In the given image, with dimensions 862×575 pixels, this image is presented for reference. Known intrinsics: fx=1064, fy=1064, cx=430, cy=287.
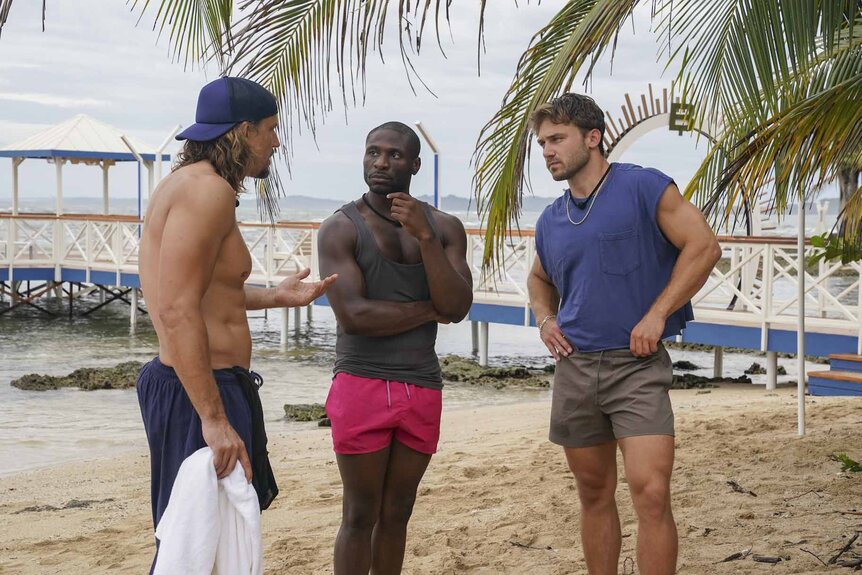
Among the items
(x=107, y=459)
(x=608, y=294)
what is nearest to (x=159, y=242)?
(x=608, y=294)

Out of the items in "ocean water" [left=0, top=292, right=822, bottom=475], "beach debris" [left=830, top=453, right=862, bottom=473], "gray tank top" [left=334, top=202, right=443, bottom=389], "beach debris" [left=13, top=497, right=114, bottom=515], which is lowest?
"ocean water" [left=0, top=292, right=822, bottom=475]

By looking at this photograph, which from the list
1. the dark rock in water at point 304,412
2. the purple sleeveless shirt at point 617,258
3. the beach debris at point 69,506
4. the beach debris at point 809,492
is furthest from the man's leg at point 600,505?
the dark rock in water at point 304,412

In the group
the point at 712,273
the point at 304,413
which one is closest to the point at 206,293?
the point at 304,413

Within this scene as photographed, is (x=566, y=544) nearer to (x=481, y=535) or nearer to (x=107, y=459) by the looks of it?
(x=481, y=535)

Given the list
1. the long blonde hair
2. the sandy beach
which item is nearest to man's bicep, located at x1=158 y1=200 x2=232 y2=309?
the long blonde hair

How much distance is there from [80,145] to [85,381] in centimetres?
1352

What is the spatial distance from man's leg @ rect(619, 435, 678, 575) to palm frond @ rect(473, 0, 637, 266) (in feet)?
5.91

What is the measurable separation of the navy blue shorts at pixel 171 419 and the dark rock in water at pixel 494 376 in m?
11.6

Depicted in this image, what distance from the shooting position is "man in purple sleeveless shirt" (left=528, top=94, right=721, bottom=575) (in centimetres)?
339

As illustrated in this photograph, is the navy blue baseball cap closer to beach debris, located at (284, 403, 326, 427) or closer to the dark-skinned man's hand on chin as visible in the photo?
the dark-skinned man's hand on chin

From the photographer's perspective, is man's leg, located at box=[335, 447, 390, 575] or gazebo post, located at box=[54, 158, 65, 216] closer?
man's leg, located at box=[335, 447, 390, 575]

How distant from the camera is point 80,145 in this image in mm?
26406

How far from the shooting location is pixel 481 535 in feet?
16.2

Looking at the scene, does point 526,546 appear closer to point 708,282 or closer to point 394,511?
point 394,511
